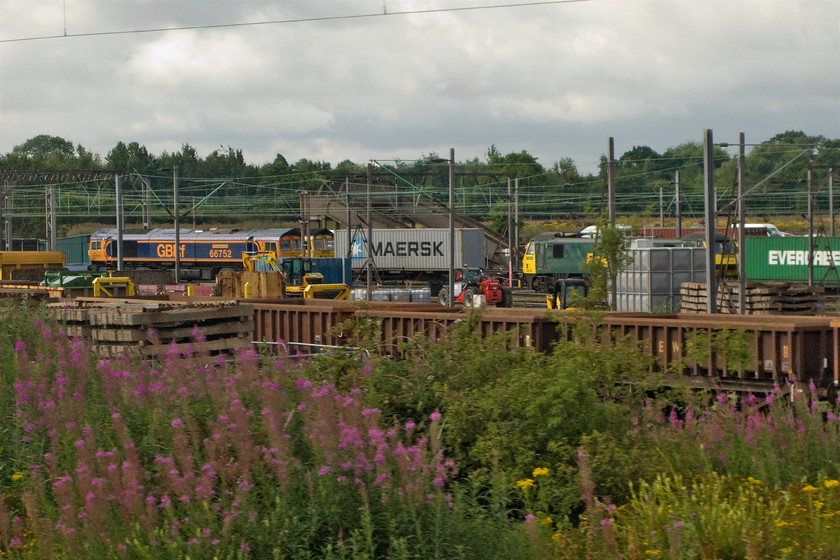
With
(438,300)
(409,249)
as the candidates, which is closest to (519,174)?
(409,249)

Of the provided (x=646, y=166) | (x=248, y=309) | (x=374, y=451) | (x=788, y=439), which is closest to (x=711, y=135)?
(x=248, y=309)

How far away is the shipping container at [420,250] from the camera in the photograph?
62.1m

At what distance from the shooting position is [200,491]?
16.5ft

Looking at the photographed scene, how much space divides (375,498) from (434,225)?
2803 inches

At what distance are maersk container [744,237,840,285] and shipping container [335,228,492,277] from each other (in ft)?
65.0

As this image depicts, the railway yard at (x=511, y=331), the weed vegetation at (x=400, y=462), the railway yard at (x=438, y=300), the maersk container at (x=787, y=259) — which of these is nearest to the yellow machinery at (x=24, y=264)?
the railway yard at (x=438, y=300)

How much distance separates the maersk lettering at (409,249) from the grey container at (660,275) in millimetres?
27976

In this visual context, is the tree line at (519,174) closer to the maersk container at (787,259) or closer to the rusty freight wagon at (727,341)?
the maersk container at (787,259)

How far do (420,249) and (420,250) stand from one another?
0.25ft

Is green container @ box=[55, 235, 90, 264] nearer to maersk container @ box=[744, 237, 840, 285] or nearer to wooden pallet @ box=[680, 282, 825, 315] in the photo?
maersk container @ box=[744, 237, 840, 285]

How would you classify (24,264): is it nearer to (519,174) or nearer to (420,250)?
(420,250)

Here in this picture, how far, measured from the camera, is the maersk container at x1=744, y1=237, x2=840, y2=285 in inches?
1882

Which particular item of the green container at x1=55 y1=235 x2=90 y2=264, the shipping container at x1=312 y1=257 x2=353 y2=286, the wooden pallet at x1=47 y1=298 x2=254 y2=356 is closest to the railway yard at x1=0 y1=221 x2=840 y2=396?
the wooden pallet at x1=47 y1=298 x2=254 y2=356

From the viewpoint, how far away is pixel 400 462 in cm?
520
